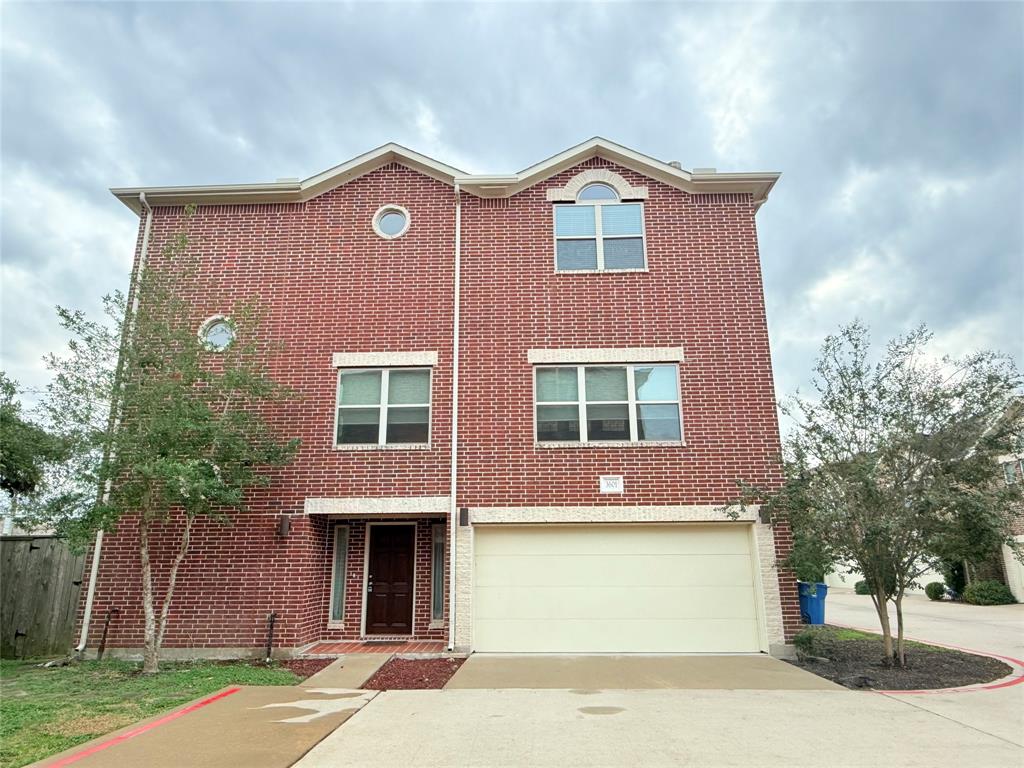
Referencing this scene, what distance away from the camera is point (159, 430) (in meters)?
9.12

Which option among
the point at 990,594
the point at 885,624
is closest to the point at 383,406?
the point at 885,624

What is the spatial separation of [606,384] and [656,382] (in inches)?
35.4

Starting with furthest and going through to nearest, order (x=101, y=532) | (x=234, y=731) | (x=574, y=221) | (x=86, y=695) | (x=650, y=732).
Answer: (x=574, y=221)
(x=101, y=532)
(x=86, y=695)
(x=234, y=731)
(x=650, y=732)

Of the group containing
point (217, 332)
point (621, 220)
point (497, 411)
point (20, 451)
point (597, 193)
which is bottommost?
point (20, 451)

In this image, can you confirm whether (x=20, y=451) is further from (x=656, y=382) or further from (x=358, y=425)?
(x=656, y=382)

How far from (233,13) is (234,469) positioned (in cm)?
859

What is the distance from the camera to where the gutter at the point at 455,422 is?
1041cm

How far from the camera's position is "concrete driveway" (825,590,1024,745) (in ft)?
21.5

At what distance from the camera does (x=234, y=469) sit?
10117mm

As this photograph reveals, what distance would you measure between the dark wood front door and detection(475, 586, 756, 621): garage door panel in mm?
1790

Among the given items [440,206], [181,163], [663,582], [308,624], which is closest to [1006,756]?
[663,582]

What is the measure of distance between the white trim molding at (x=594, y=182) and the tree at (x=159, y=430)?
20.5ft

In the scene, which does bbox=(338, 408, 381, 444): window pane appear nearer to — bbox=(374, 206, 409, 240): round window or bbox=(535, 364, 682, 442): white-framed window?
bbox=(535, 364, 682, 442): white-framed window

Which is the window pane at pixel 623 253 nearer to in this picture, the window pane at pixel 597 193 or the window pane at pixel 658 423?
the window pane at pixel 597 193
